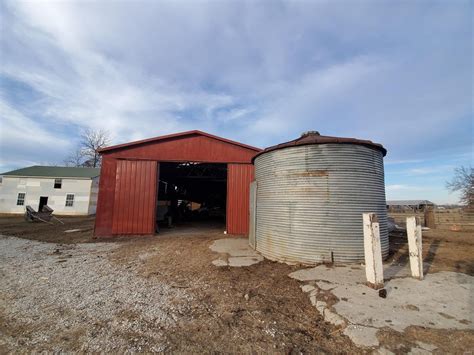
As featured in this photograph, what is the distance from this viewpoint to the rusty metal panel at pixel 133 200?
1205 centimetres

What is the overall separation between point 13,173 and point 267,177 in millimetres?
30883

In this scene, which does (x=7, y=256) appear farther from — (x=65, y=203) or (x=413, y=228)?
(x=65, y=203)

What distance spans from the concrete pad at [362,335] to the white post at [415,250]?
2580 millimetres

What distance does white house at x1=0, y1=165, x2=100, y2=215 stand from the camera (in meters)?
25.5

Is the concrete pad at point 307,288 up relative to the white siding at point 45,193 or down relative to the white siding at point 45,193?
down

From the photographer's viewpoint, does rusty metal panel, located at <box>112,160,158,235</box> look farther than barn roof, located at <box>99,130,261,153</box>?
No

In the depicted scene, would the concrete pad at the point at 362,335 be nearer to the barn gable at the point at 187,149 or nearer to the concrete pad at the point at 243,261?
the concrete pad at the point at 243,261

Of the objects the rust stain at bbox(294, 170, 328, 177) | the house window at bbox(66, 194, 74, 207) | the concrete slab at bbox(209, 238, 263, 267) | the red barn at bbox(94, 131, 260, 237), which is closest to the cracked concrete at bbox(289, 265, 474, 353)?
the concrete slab at bbox(209, 238, 263, 267)

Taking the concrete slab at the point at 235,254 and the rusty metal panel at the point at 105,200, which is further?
the rusty metal panel at the point at 105,200

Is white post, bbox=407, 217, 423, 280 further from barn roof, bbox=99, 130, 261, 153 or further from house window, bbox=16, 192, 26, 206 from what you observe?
house window, bbox=16, 192, 26, 206

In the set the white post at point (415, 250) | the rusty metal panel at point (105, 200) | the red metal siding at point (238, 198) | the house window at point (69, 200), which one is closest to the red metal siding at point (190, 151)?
the red metal siding at point (238, 198)

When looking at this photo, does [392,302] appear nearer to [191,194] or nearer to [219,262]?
[219,262]

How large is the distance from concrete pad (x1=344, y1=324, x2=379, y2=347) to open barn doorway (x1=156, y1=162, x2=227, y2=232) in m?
13.5

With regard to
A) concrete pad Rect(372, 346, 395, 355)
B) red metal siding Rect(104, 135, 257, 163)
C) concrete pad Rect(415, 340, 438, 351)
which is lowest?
concrete pad Rect(372, 346, 395, 355)
